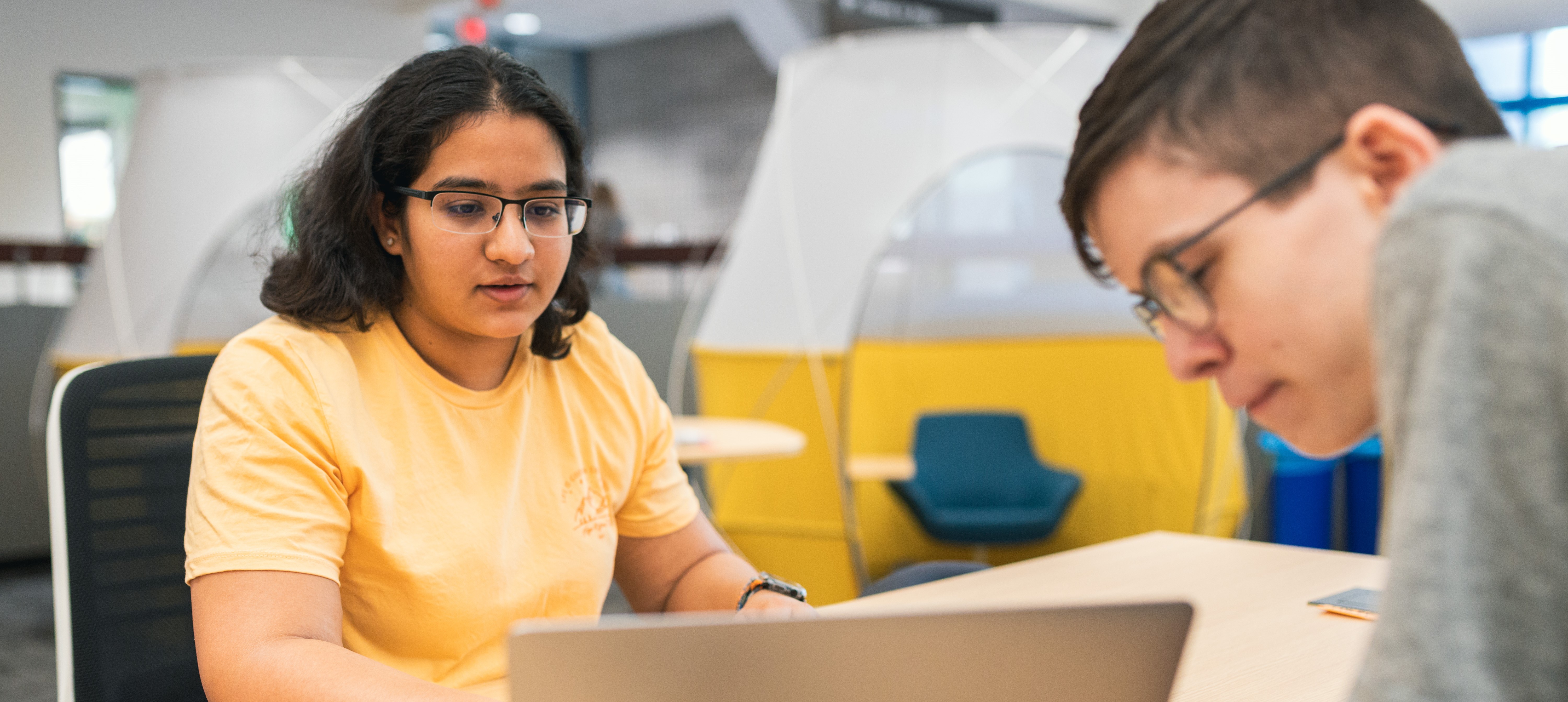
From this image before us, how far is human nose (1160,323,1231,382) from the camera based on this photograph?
26.4 inches

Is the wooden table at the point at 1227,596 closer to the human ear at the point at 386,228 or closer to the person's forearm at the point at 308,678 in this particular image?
the person's forearm at the point at 308,678

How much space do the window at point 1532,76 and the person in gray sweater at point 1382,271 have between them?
378 inches

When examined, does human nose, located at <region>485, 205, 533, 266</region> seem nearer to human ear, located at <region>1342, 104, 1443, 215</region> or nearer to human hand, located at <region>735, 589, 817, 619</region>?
human hand, located at <region>735, 589, 817, 619</region>

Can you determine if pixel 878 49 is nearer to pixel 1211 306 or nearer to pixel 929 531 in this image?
pixel 929 531

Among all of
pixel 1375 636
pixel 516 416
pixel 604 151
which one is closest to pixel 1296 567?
pixel 516 416

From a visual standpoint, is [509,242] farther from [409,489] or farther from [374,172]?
[409,489]

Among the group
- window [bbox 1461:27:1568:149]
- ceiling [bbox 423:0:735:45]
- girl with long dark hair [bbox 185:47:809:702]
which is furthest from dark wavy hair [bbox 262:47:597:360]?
window [bbox 1461:27:1568:149]

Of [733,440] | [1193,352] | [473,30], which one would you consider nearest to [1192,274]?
[1193,352]

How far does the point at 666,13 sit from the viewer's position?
34.0ft

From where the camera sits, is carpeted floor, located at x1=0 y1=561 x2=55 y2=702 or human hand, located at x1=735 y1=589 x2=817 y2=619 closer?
human hand, located at x1=735 y1=589 x2=817 y2=619

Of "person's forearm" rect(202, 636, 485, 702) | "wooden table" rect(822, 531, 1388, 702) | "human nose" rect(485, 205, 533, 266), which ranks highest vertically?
"human nose" rect(485, 205, 533, 266)

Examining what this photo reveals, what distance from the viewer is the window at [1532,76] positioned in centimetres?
885

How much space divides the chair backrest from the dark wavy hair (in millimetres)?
2916

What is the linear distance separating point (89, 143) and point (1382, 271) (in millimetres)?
8970
